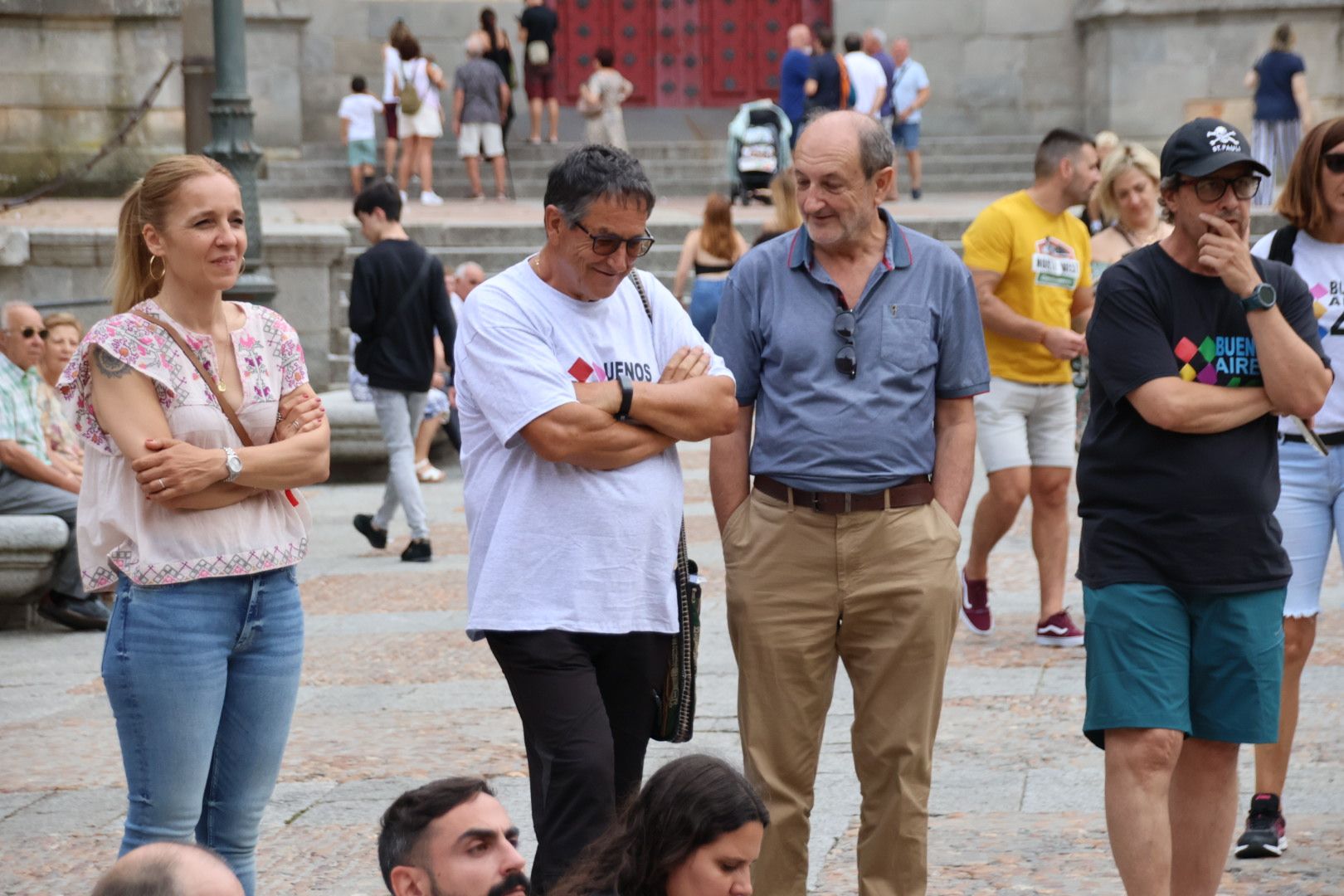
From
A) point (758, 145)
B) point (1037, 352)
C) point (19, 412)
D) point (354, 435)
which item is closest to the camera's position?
point (1037, 352)

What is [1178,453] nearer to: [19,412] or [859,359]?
[859,359]

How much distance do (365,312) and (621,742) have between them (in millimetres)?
6271

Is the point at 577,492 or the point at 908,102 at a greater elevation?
the point at 908,102

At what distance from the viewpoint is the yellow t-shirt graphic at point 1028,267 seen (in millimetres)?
7672

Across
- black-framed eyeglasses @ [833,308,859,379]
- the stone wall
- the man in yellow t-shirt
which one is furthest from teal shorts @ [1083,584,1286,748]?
the stone wall

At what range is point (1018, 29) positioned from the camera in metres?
26.2

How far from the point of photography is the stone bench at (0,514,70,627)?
8.51m

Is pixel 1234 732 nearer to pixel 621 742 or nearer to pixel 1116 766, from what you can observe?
pixel 1116 766

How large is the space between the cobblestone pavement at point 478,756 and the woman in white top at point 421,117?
44.1ft

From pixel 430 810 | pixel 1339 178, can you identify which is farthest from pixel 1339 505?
pixel 430 810

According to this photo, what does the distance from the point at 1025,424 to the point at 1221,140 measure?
3.64 meters

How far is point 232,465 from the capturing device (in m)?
3.95

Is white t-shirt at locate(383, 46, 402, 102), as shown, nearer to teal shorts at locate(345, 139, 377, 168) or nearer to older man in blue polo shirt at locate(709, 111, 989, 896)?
teal shorts at locate(345, 139, 377, 168)

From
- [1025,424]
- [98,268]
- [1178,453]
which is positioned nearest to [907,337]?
[1178,453]
